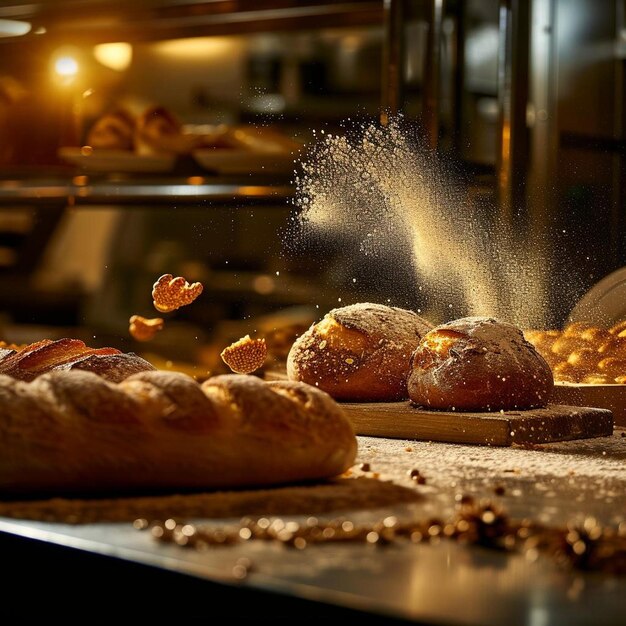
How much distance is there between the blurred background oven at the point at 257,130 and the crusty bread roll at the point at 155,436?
1172mm

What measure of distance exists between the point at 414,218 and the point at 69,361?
0.89 m

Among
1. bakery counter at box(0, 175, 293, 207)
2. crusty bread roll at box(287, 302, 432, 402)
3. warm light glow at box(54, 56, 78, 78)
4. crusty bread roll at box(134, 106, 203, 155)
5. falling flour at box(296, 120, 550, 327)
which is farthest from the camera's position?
warm light glow at box(54, 56, 78, 78)

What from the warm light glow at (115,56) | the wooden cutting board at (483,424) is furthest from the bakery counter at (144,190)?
the wooden cutting board at (483,424)

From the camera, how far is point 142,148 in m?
3.69

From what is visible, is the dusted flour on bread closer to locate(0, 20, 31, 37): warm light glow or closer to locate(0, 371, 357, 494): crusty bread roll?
locate(0, 371, 357, 494): crusty bread roll

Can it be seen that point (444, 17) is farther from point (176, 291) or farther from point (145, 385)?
point (145, 385)

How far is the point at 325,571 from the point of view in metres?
0.89

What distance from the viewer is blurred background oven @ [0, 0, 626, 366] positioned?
3.33 meters

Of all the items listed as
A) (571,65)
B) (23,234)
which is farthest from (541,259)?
(23,234)

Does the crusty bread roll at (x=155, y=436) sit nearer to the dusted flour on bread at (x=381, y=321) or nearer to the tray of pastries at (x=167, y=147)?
the dusted flour on bread at (x=381, y=321)

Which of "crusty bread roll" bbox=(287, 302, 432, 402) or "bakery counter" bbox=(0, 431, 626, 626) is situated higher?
"bakery counter" bbox=(0, 431, 626, 626)

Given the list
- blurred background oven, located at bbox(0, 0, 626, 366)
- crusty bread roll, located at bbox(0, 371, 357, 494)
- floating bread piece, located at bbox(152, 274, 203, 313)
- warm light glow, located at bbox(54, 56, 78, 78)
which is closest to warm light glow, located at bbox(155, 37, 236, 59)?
blurred background oven, located at bbox(0, 0, 626, 366)

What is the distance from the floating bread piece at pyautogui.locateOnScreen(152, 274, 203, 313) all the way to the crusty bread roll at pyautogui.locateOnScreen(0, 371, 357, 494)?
922mm

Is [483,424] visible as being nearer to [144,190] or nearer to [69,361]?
[69,361]
